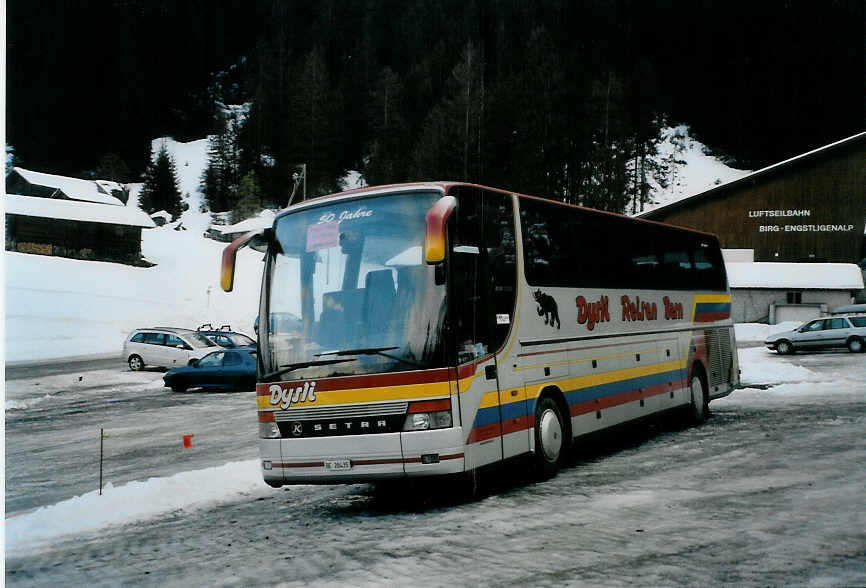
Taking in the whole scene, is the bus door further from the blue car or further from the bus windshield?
the blue car

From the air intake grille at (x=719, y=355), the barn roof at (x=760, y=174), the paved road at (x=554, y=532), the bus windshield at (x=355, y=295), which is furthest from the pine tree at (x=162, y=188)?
the barn roof at (x=760, y=174)

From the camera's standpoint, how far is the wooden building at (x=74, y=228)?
33.0ft

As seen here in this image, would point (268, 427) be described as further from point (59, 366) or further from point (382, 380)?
point (59, 366)

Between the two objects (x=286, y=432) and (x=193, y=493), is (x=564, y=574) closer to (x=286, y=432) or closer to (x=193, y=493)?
→ (x=286, y=432)

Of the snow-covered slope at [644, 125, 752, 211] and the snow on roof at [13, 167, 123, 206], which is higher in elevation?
the snow-covered slope at [644, 125, 752, 211]

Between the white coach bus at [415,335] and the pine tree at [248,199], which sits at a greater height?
the pine tree at [248,199]

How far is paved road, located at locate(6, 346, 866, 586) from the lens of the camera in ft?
18.0

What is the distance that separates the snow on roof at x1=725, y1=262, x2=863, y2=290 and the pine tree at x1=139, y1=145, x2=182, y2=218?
14831 millimetres

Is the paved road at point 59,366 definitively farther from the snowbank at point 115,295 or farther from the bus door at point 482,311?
the bus door at point 482,311

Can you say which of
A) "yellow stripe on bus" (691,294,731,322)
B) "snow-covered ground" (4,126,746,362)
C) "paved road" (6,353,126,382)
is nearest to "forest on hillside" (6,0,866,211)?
"snow-covered ground" (4,126,746,362)

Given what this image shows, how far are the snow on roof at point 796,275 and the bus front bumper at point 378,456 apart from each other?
1588 cm

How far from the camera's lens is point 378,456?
25.2 feet

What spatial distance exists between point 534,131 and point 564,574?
18.0 metres

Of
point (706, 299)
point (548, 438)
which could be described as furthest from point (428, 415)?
point (706, 299)
